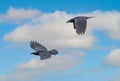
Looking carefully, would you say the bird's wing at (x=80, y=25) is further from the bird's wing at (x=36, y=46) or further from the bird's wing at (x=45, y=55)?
the bird's wing at (x=36, y=46)

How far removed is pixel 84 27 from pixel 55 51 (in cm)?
1419

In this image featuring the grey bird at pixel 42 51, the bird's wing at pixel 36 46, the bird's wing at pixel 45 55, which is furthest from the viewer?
the bird's wing at pixel 36 46

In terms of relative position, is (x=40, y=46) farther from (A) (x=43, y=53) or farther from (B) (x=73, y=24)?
(B) (x=73, y=24)

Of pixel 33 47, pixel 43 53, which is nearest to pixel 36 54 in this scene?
pixel 43 53

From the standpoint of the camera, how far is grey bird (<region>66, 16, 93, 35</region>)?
45.4 m

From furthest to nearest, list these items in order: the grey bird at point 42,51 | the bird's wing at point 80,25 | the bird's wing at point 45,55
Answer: the grey bird at point 42,51, the bird's wing at point 45,55, the bird's wing at point 80,25

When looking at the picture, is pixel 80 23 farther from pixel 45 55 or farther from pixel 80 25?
pixel 45 55

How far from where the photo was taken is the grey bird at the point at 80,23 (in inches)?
1788

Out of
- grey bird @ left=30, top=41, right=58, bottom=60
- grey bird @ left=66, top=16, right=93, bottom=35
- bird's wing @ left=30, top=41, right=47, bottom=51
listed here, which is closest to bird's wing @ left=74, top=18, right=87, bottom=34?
grey bird @ left=66, top=16, right=93, bottom=35

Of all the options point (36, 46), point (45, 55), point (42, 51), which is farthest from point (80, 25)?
point (36, 46)

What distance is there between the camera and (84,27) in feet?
151

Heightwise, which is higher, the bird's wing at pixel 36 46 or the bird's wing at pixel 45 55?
the bird's wing at pixel 36 46

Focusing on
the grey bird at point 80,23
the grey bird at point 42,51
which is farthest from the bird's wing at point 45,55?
the grey bird at point 80,23

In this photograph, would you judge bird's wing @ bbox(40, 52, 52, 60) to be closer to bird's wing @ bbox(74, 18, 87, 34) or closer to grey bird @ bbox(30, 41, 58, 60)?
grey bird @ bbox(30, 41, 58, 60)
